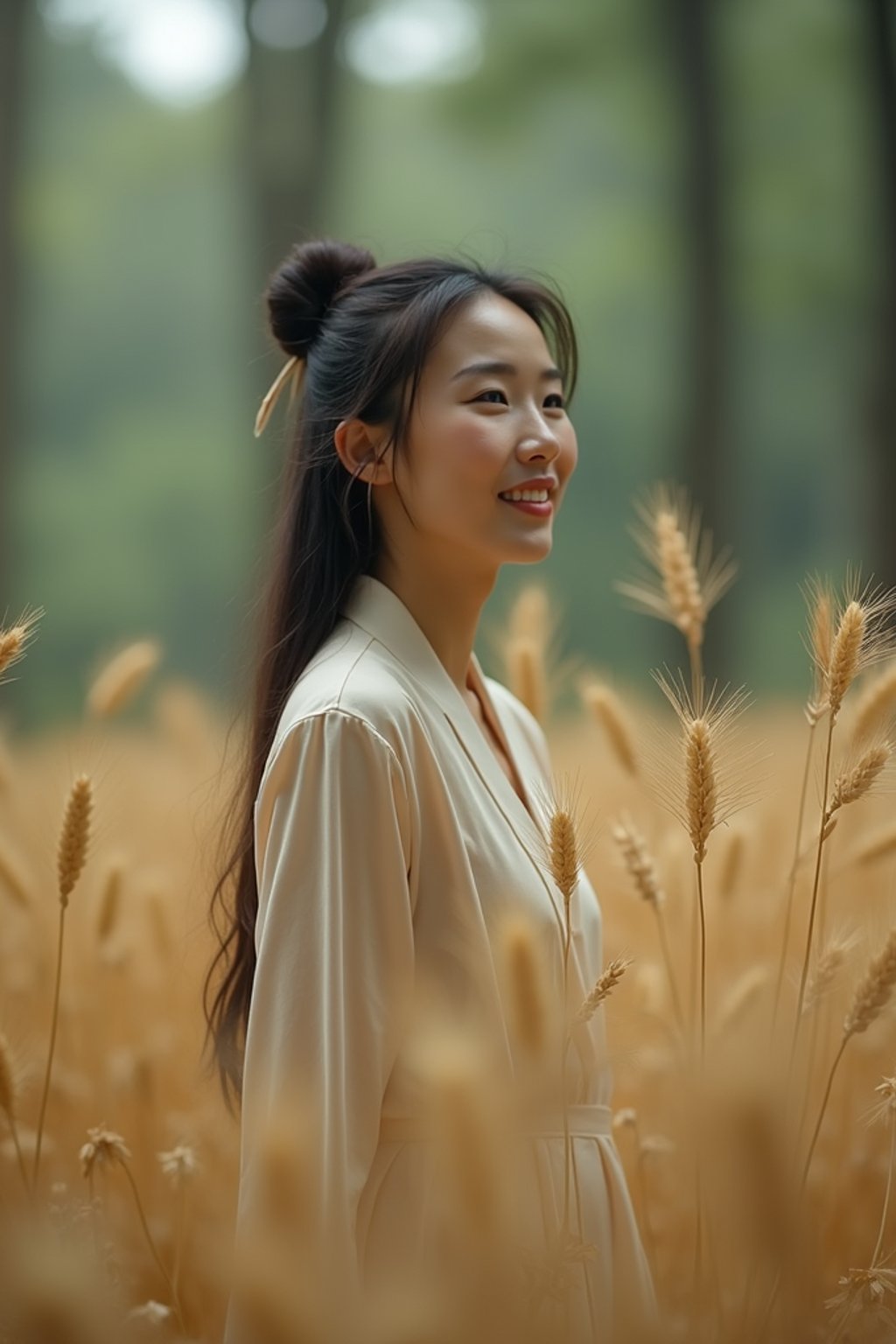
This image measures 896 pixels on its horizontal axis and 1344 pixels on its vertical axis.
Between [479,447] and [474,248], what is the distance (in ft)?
10.6

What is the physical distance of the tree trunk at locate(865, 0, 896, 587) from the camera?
157 inches

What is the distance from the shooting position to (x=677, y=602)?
4.56ft

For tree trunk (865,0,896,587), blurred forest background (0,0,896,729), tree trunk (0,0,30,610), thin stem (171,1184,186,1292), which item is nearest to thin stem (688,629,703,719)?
blurred forest background (0,0,896,729)

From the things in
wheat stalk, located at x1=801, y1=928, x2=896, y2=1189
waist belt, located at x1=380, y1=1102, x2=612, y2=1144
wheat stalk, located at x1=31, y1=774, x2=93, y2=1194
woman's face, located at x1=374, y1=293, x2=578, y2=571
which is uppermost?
woman's face, located at x1=374, y1=293, x2=578, y2=571

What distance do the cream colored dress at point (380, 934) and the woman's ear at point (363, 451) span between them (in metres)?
0.15

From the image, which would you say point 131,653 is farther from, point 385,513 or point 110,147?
point 110,147

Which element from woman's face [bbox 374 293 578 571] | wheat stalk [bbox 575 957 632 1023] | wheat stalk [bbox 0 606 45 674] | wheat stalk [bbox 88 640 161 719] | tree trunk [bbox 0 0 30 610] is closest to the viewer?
wheat stalk [bbox 575 957 632 1023]

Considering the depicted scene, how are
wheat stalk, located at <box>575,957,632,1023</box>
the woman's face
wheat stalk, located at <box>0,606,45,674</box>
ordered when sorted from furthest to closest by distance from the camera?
the woman's face → wheat stalk, located at <box>0,606,45,674</box> → wheat stalk, located at <box>575,957,632,1023</box>

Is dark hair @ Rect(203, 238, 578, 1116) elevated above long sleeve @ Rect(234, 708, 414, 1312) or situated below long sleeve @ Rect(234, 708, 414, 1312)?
above

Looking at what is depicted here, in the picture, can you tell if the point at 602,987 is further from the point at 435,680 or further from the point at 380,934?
the point at 435,680

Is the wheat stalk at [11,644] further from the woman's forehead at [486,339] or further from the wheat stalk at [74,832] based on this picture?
the woman's forehead at [486,339]

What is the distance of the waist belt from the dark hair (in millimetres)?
251

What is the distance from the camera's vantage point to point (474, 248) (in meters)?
4.25

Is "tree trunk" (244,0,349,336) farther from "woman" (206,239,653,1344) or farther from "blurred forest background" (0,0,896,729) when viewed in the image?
"woman" (206,239,653,1344)
